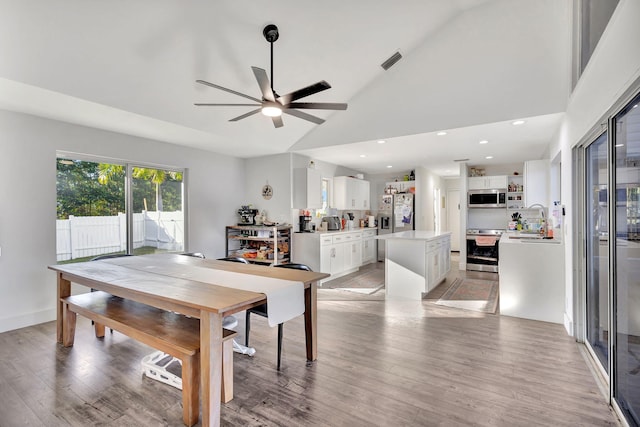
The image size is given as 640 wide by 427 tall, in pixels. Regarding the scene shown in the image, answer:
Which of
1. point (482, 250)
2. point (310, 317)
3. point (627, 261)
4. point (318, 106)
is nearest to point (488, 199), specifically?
point (482, 250)

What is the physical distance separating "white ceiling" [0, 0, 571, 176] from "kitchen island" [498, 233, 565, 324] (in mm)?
1499

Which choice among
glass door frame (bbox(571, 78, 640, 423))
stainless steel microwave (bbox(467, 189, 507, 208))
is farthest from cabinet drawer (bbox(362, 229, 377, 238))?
glass door frame (bbox(571, 78, 640, 423))

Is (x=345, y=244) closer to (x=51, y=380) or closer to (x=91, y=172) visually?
(x=91, y=172)

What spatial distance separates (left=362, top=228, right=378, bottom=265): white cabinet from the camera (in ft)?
23.1

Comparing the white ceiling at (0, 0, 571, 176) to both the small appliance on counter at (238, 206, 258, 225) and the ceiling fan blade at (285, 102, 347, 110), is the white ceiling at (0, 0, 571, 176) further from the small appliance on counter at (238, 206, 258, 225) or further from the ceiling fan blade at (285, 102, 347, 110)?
the small appliance on counter at (238, 206, 258, 225)

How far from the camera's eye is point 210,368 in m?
1.81

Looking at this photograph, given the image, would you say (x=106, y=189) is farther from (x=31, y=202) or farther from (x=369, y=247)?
(x=369, y=247)

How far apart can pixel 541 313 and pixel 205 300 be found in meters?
3.77

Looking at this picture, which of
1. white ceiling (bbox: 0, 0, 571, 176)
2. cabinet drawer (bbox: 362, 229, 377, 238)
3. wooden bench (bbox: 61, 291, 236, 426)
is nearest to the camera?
wooden bench (bbox: 61, 291, 236, 426)

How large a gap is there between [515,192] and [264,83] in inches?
253

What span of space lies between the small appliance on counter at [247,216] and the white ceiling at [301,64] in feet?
5.15

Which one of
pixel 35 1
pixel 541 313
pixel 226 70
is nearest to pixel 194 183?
pixel 226 70

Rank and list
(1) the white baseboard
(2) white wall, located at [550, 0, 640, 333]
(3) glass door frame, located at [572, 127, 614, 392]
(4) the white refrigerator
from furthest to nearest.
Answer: (4) the white refrigerator < (1) the white baseboard < (3) glass door frame, located at [572, 127, 614, 392] < (2) white wall, located at [550, 0, 640, 333]

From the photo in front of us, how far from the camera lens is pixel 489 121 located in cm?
370
